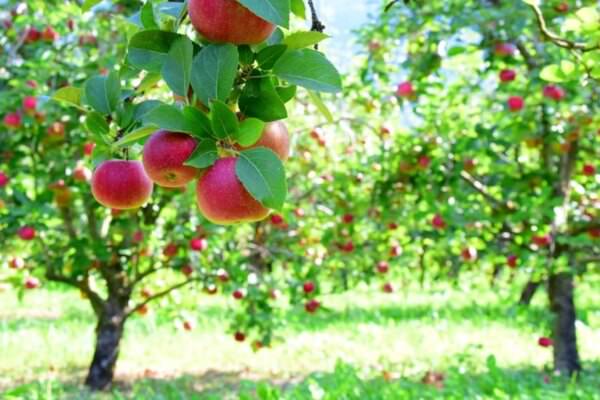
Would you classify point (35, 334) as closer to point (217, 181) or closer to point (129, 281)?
point (129, 281)

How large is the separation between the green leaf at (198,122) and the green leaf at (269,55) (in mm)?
95

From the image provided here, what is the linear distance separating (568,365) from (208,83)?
5.10m

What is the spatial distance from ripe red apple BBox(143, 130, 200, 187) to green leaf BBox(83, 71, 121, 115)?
166 millimetres

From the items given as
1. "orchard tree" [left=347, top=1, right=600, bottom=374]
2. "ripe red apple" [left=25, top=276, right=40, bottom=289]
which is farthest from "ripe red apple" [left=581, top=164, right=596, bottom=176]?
"ripe red apple" [left=25, top=276, right=40, bottom=289]

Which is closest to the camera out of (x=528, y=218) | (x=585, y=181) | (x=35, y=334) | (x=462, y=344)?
(x=528, y=218)

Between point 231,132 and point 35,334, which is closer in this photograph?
point 231,132

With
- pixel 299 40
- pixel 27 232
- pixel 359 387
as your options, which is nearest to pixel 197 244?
pixel 27 232

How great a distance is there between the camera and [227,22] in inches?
29.1

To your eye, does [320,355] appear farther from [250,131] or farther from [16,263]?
[250,131]

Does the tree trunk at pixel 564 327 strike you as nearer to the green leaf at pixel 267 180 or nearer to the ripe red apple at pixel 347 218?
the ripe red apple at pixel 347 218

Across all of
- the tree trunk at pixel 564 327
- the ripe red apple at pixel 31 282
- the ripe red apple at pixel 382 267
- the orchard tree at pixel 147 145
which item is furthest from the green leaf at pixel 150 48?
the tree trunk at pixel 564 327

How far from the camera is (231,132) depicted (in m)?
0.76

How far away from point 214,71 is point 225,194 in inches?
5.1

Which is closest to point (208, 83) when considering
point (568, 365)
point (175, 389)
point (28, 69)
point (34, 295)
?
point (28, 69)
